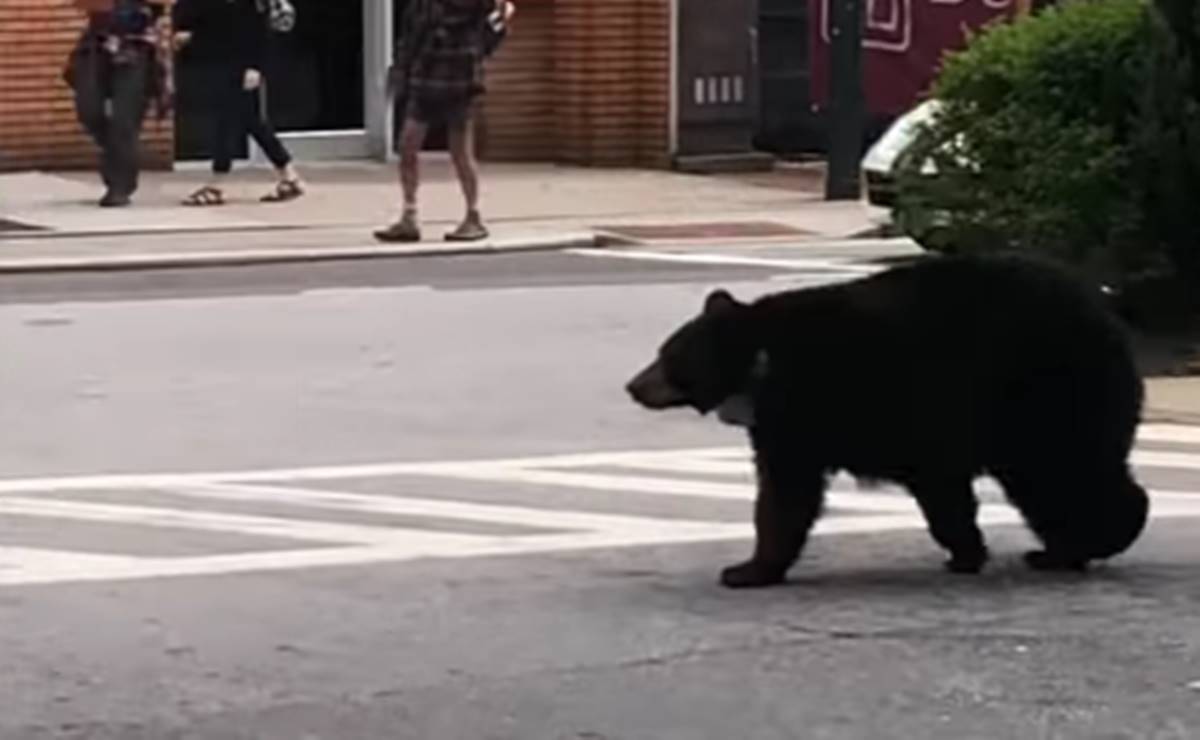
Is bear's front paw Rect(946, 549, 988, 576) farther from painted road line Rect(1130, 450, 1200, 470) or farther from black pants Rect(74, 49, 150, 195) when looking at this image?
black pants Rect(74, 49, 150, 195)

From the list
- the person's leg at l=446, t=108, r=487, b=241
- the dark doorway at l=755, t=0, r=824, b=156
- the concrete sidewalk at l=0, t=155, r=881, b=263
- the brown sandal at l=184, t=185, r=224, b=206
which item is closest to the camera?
the person's leg at l=446, t=108, r=487, b=241

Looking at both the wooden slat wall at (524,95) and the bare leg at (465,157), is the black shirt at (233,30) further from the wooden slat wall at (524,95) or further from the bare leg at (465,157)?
the wooden slat wall at (524,95)

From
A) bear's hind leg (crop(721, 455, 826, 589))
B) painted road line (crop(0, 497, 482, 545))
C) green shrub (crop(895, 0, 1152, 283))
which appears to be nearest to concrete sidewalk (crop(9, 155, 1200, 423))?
green shrub (crop(895, 0, 1152, 283))

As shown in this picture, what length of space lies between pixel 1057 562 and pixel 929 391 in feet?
2.40

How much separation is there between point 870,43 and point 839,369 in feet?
55.9

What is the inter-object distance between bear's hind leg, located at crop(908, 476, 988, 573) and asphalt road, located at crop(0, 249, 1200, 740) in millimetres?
102

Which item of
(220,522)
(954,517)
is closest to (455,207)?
(220,522)

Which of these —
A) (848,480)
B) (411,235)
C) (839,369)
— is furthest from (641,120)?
(839,369)

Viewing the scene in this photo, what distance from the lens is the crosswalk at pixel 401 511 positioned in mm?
9516

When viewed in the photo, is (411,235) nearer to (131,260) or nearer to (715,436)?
(131,260)

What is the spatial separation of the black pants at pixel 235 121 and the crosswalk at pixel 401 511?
10.3m

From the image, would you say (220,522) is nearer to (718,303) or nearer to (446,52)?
(718,303)

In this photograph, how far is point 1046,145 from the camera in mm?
14984

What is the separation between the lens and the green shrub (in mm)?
14641
